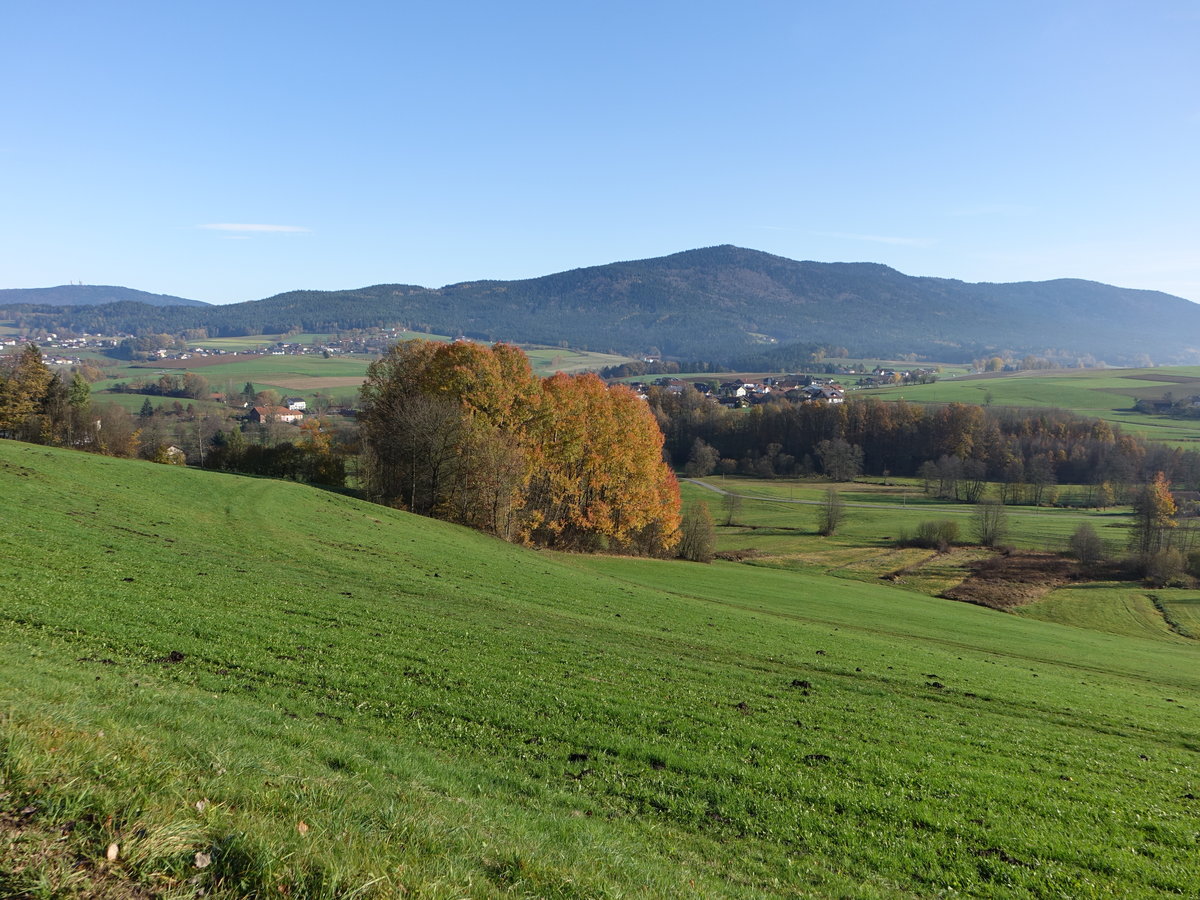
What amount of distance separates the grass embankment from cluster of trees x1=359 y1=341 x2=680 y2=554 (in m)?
25.6

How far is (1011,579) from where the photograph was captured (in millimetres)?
75125

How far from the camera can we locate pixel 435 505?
5866 centimetres

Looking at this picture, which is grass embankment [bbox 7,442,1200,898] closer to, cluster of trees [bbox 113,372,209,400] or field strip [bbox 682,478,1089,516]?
field strip [bbox 682,478,1089,516]

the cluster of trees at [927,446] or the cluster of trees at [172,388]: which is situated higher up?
the cluster of trees at [172,388]

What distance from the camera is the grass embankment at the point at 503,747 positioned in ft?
19.4

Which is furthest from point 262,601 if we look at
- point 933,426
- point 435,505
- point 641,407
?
point 933,426

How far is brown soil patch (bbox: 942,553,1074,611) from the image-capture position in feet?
216

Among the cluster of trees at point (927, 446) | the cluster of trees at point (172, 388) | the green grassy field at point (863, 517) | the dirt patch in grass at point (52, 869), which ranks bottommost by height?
the green grassy field at point (863, 517)

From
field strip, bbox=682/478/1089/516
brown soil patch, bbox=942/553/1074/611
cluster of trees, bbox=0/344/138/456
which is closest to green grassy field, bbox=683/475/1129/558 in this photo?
field strip, bbox=682/478/1089/516

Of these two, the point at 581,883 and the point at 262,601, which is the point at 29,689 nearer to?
the point at 581,883

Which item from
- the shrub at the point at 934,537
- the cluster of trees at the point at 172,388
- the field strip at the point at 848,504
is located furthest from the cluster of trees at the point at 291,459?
the cluster of trees at the point at 172,388

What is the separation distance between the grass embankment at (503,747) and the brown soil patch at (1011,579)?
37.7m

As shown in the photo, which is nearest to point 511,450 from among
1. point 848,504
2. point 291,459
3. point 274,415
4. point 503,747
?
point 291,459

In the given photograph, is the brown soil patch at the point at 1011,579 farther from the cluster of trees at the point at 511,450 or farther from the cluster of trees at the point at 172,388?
the cluster of trees at the point at 172,388
